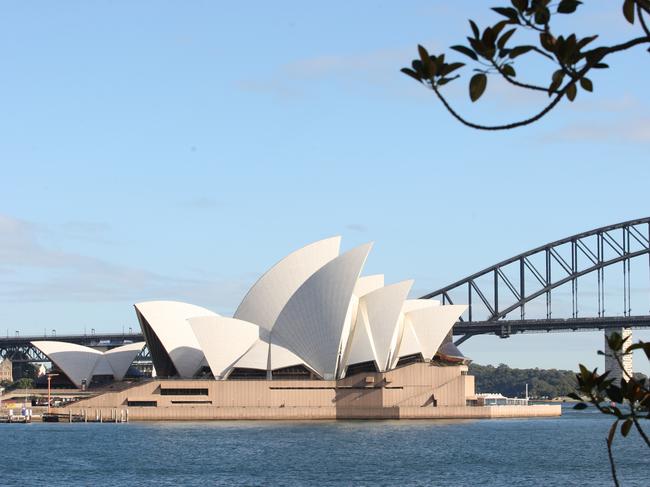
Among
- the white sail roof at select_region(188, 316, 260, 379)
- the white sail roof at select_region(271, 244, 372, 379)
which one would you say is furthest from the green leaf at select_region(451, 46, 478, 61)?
the white sail roof at select_region(188, 316, 260, 379)

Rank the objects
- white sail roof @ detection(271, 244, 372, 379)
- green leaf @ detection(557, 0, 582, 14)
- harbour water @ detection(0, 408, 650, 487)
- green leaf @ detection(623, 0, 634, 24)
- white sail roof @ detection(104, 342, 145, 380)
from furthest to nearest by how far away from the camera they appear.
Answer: white sail roof @ detection(104, 342, 145, 380), white sail roof @ detection(271, 244, 372, 379), harbour water @ detection(0, 408, 650, 487), green leaf @ detection(623, 0, 634, 24), green leaf @ detection(557, 0, 582, 14)

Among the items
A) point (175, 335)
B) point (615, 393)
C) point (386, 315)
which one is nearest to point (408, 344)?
point (386, 315)

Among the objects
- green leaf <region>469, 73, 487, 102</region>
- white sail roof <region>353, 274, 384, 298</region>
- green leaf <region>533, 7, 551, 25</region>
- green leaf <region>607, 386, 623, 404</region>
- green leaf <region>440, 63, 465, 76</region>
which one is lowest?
green leaf <region>607, 386, 623, 404</region>

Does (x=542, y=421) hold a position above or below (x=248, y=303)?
below

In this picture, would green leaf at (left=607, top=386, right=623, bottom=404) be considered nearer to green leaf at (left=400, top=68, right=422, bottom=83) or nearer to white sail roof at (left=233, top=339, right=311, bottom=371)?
green leaf at (left=400, top=68, right=422, bottom=83)

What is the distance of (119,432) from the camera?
87.4m

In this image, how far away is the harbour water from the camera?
5247 cm

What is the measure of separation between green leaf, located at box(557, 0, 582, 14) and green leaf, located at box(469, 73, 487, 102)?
647 millimetres

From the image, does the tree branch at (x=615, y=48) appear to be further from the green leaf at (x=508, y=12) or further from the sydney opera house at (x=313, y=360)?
the sydney opera house at (x=313, y=360)

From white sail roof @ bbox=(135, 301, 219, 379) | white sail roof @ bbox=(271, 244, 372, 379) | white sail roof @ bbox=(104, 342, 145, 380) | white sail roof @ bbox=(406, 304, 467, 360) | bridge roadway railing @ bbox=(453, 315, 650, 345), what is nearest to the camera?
white sail roof @ bbox=(271, 244, 372, 379)

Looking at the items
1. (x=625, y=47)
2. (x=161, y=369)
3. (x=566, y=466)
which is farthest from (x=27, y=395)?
(x=625, y=47)

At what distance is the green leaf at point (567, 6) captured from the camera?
25.6ft

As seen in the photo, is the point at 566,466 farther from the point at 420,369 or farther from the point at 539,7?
→ the point at 539,7

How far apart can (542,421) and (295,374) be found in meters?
25.6
